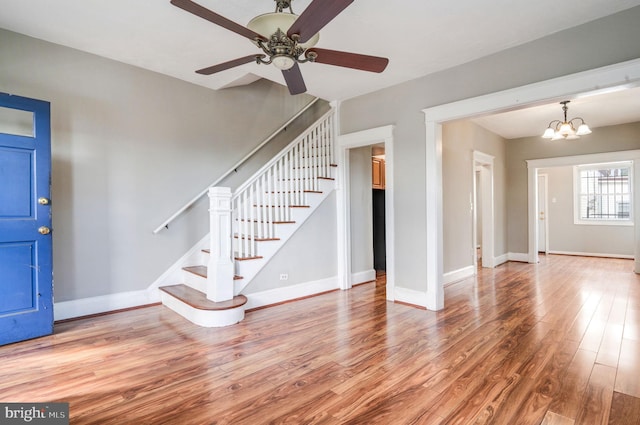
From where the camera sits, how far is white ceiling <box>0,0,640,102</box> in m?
2.48

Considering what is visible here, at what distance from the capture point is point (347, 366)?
7.66 feet

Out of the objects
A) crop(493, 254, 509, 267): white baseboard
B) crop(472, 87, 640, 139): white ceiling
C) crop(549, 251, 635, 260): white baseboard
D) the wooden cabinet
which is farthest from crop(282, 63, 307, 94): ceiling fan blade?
crop(549, 251, 635, 260): white baseboard

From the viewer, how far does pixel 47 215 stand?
289cm

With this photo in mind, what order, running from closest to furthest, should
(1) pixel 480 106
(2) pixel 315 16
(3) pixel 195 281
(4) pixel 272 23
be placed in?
(2) pixel 315 16 → (4) pixel 272 23 → (1) pixel 480 106 → (3) pixel 195 281

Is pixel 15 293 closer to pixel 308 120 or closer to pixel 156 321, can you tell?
pixel 156 321

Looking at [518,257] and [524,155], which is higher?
[524,155]

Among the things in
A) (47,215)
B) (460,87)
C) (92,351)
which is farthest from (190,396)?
(460,87)

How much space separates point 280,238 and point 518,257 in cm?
571

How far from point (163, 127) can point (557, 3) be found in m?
4.01

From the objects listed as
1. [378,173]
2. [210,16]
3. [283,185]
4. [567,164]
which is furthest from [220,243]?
[567,164]

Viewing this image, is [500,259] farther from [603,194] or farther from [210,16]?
[210,16]

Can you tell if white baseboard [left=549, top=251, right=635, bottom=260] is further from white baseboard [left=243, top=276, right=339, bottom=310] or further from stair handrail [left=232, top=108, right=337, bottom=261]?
stair handrail [left=232, top=108, right=337, bottom=261]

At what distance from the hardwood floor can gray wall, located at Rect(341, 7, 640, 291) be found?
90 centimetres

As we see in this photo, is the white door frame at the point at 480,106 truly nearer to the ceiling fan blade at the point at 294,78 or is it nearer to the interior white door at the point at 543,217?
the ceiling fan blade at the point at 294,78
